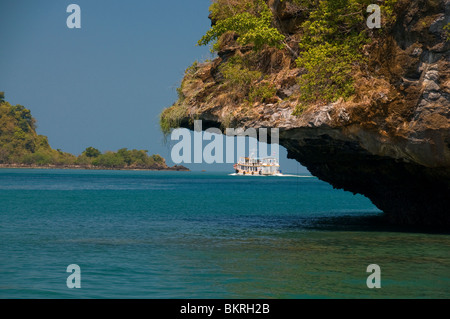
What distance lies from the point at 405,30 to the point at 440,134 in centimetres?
301

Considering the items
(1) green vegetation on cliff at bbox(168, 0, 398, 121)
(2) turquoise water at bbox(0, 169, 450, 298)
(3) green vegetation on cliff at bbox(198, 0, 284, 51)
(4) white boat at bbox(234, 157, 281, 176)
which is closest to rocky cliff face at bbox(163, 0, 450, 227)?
(1) green vegetation on cliff at bbox(168, 0, 398, 121)

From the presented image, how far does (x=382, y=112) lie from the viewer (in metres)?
16.5

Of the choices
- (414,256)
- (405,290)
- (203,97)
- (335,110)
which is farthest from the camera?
(203,97)

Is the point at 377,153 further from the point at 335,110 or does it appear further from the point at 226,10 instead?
the point at 226,10

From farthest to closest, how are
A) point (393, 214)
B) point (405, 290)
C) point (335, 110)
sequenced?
point (393, 214) < point (335, 110) < point (405, 290)

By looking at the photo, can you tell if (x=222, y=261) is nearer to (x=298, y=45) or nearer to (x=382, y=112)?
(x=382, y=112)

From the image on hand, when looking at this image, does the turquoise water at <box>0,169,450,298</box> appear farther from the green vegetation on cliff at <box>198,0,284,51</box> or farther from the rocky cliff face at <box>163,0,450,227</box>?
the green vegetation on cliff at <box>198,0,284,51</box>

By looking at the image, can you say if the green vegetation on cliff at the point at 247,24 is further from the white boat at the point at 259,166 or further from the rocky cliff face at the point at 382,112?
the white boat at the point at 259,166

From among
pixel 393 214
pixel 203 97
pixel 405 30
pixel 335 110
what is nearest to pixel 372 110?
pixel 335 110

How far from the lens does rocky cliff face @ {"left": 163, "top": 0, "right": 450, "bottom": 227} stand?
15500 millimetres

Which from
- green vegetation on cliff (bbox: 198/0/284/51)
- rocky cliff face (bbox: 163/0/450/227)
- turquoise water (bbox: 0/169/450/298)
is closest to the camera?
turquoise water (bbox: 0/169/450/298)

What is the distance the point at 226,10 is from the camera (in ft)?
68.0

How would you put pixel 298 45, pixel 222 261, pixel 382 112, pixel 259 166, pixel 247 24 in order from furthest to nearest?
pixel 259 166 < pixel 298 45 < pixel 247 24 < pixel 382 112 < pixel 222 261

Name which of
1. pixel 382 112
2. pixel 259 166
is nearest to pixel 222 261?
pixel 382 112
